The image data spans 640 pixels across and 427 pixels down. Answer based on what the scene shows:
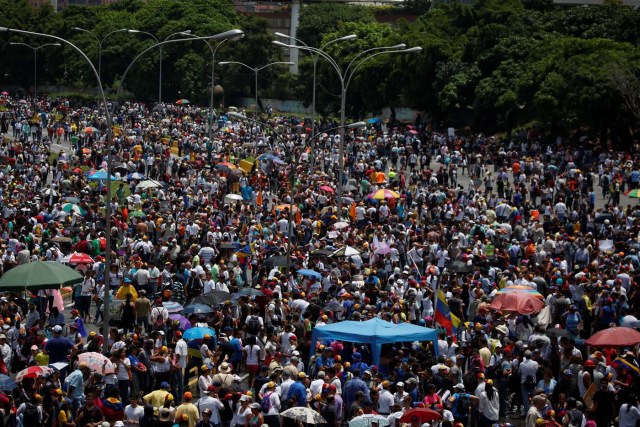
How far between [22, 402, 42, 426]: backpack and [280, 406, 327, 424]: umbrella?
325 centimetres

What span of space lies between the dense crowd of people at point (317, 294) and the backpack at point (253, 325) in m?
0.21

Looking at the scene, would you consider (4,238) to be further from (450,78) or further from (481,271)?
(450,78)

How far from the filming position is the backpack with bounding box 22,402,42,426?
18.2m

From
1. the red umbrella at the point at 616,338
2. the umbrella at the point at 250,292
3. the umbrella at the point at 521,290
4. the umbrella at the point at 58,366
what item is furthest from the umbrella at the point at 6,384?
the umbrella at the point at 521,290

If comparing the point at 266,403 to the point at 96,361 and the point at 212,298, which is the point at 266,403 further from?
the point at 212,298

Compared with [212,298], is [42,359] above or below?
above

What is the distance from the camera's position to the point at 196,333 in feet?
73.7

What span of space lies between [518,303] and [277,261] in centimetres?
781

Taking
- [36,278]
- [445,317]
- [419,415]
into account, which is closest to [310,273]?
[445,317]

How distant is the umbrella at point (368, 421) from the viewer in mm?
17453

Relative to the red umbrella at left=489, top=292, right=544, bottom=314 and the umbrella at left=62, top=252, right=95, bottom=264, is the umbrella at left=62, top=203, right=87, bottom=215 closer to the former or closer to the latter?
the umbrella at left=62, top=252, right=95, bottom=264

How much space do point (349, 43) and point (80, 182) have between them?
44799mm

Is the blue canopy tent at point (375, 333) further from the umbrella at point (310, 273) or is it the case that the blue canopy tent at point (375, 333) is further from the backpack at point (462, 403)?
the umbrella at point (310, 273)

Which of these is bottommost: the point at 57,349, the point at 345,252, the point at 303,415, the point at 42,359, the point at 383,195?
the point at 383,195
